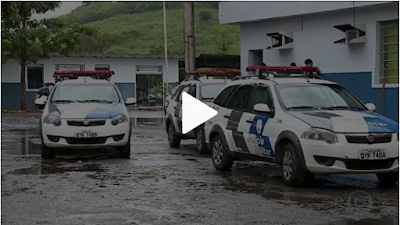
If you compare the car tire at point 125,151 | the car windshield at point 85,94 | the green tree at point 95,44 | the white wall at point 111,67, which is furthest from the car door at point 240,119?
the green tree at point 95,44

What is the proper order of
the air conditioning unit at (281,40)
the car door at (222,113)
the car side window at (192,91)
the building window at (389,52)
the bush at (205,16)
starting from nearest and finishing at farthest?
the car door at (222,113)
the car side window at (192,91)
the building window at (389,52)
the air conditioning unit at (281,40)
the bush at (205,16)

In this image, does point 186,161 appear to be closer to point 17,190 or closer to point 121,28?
point 17,190

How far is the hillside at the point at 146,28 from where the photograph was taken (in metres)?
87.8

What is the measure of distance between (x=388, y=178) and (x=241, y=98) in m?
2.84

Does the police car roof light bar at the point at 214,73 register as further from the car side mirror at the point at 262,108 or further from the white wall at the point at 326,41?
the car side mirror at the point at 262,108

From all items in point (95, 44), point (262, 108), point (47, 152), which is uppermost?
point (95, 44)

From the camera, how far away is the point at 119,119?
46.1 feet

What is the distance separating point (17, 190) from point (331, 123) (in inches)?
177

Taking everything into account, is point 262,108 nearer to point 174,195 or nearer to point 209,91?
point 174,195

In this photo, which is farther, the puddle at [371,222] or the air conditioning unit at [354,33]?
the air conditioning unit at [354,33]

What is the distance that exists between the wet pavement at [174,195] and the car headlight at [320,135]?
0.74 meters

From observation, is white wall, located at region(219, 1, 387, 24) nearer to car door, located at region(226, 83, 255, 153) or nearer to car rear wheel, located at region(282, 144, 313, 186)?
car door, located at region(226, 83, 255, 153)

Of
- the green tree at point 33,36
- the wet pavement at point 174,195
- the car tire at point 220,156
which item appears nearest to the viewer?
the wet pavement at point 174,195
